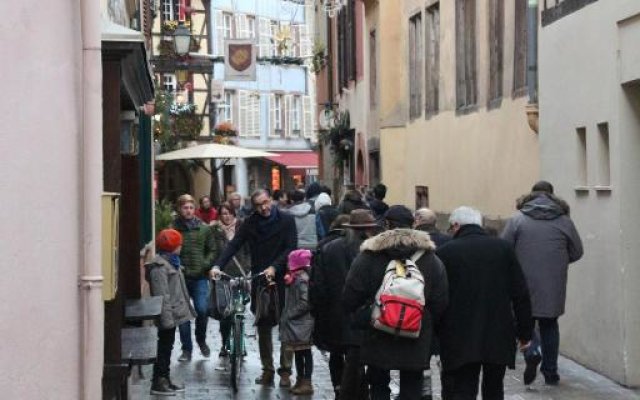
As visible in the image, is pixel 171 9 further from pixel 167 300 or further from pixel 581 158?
pixel 167 300

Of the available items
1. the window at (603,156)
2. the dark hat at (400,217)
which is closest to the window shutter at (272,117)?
the window at (603,156)

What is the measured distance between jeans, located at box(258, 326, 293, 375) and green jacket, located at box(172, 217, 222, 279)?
6.21 feet

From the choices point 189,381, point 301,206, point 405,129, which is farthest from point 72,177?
point 405,129

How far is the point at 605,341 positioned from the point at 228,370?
378 cm

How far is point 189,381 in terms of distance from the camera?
1478 centimetres

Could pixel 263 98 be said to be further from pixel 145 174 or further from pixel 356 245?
pixel 356 245

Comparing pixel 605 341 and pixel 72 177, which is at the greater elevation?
pixel 72 177

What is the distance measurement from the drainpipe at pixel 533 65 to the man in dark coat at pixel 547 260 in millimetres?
3498

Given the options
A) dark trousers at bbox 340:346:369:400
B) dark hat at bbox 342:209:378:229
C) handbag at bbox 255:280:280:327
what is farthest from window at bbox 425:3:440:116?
dark trousers at bbox 340:346:369:400

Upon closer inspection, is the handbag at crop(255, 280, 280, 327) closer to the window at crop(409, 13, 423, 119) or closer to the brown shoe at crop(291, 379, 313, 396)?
the brown shoe at crop(291, 379, 313, 396)

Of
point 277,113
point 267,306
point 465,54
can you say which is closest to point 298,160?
point 277,113

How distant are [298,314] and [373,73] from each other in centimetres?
1847

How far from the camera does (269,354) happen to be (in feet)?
47.6

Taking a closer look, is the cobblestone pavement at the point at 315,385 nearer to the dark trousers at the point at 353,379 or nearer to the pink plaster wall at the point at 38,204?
the dark trousers at the point at 353,379
